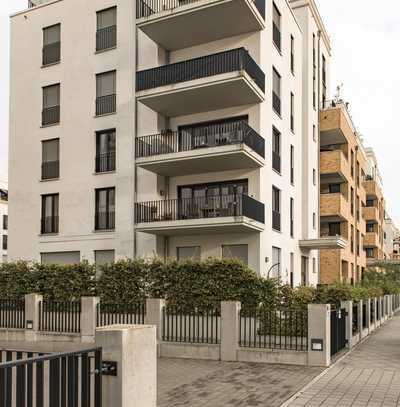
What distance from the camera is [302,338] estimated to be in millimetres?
13711

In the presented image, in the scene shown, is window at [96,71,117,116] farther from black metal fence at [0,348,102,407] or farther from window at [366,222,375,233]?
window at [366,222,375,233]

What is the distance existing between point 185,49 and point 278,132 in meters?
5.79

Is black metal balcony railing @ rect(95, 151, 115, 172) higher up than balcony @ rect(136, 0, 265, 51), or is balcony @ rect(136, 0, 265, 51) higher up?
balcony @ rect(136, 0, 265, 51)

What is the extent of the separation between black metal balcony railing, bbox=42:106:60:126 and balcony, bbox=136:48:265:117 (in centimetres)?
561

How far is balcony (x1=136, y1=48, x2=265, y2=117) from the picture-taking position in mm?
22062

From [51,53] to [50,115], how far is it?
3.26 m

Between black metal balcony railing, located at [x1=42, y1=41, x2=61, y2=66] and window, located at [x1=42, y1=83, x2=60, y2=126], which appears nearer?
window, located at [x1=42, y1=83, x2=60, y2=126]

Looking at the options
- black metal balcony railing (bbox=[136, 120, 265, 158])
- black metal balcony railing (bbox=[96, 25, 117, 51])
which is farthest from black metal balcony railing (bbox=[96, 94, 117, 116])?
black metal balcony railing (bbox=[136, 120, 265, 158])

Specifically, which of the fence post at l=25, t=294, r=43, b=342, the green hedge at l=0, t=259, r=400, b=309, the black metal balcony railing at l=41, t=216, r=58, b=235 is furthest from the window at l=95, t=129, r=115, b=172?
the fence post at l=25, t=294, r=43, b=342

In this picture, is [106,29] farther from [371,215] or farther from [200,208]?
[371,215]

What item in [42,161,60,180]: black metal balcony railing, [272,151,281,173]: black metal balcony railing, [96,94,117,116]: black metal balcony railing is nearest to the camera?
[272,151,281,173]: black metal balcony railing

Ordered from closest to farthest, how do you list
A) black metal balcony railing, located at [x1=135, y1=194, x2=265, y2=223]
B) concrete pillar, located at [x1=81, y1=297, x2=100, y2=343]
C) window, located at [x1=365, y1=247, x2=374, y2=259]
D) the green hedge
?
the green hedge < concrete pillar, located at [x1=81, y1=297, x2=100, y2=343] < black metal balcony railing, located at [x1=135, y1=194, x2=265, y2=223] < window, located at [x1=365, y1=247, x2=374, y2=259]

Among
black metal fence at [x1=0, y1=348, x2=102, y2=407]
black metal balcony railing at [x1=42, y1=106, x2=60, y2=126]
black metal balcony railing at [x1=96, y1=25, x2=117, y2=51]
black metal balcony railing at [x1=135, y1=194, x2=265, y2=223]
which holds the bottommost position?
black metal fence at [x1=0, y1=348, x2=102, y2=407]

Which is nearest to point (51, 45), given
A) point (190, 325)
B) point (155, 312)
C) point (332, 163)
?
point (332, 163)
